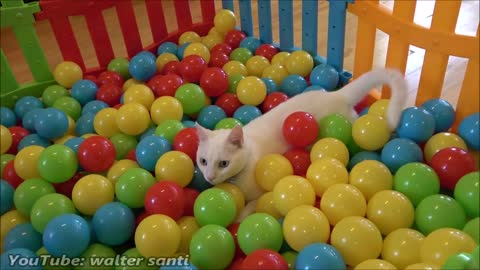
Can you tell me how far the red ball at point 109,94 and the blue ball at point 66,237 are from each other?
0.72 metres

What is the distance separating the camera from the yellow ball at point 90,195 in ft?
3.81

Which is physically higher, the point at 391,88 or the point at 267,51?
the point at 391,88

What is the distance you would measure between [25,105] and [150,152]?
2.32ft

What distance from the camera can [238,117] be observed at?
1.54 metres

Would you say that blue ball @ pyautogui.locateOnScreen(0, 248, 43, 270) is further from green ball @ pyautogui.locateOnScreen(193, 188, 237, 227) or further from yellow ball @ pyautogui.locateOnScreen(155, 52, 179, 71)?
yellow ball @ pyautogui.locateOnScreen(155, 52, 179, 71)

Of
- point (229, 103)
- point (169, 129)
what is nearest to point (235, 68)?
point (229, 103)

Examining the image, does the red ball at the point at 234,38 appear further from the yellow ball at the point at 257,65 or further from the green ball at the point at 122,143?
the green ball at the point at 122,143

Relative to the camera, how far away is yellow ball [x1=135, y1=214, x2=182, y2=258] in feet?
3.32

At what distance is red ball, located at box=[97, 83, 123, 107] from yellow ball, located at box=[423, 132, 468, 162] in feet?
3.66

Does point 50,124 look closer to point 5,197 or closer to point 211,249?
point 5,197

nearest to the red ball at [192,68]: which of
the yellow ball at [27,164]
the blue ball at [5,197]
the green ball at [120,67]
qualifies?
the green ball at [120,67]

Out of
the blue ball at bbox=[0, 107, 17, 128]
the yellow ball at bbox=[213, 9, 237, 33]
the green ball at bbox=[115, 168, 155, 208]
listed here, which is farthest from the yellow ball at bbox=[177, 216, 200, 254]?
the yellow ball at bbox=[213, 9, 237, 33]

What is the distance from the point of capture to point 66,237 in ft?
3.35

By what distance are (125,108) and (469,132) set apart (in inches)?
40.6
